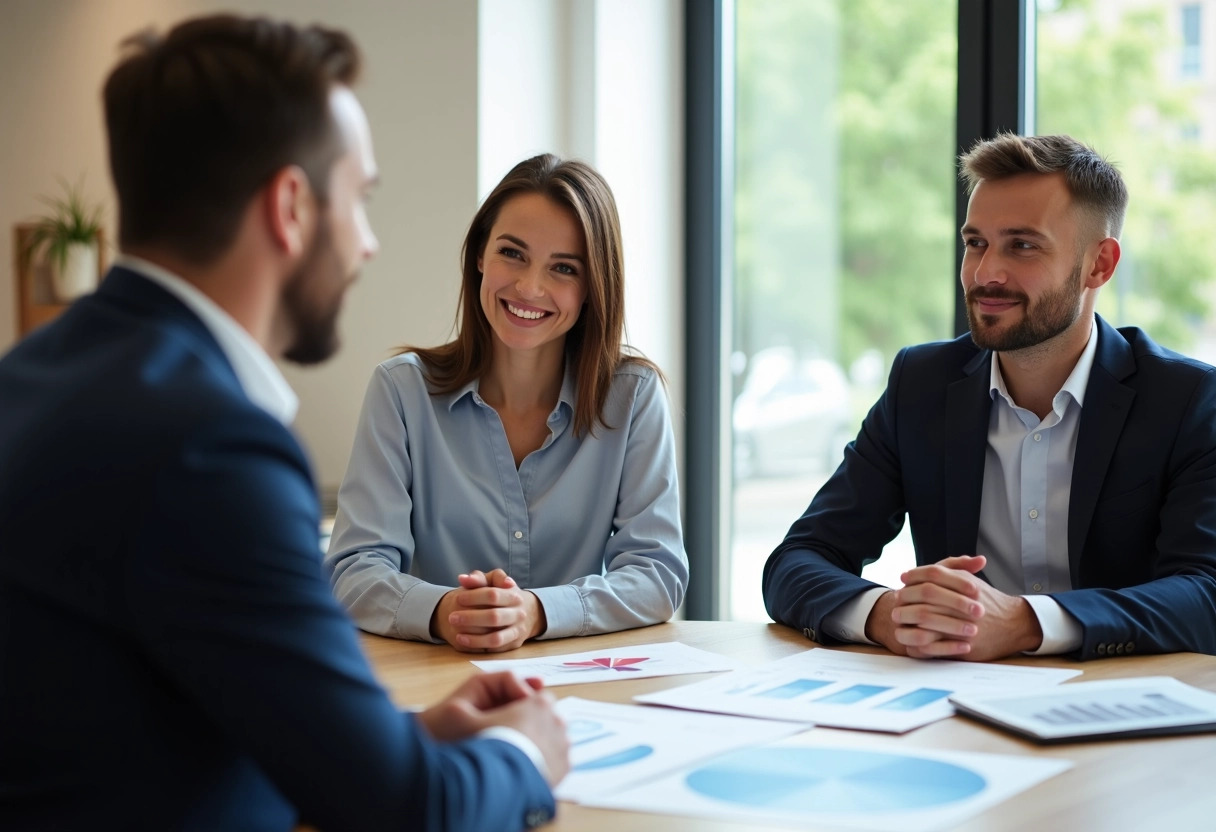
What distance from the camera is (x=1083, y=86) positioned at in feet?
10.2

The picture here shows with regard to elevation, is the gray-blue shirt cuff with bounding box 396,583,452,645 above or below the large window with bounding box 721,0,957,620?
below

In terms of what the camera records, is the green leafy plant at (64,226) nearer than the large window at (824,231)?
No

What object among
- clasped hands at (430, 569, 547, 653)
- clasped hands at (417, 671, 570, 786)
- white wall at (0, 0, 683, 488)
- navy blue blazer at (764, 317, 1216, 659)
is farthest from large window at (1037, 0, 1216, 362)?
clasped hands at (417, 671, 570, 786)

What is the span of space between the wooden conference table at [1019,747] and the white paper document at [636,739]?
47mm

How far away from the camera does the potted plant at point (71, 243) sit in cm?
477

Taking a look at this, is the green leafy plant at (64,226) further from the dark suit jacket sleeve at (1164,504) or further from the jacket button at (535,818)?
the jacket button at (535,818)

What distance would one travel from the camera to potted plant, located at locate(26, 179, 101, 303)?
4770 millimetres

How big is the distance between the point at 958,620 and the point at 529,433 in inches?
36.8

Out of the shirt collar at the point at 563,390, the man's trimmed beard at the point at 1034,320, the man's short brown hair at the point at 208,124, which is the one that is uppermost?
the man's short brown hair at the point at 208,124

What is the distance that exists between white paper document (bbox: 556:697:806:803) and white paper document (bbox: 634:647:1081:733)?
4 cm

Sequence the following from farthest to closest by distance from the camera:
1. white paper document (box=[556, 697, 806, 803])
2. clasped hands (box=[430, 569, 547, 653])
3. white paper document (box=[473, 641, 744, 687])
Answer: clasped hands (box=[430, 569, 547, 653]) < white paper document (box=[473, 641, 744, 687]) < white paper document (box=[556, 697, 806, 803])

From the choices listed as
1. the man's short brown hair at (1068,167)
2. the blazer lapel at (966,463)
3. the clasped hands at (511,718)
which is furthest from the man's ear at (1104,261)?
the clasped hands at (511,718)

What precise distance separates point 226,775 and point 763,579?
4.39 feet

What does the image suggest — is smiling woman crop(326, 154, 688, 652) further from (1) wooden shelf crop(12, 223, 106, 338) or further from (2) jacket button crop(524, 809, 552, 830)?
(1) wooden shelf crop(12, 223, 106, 338)
